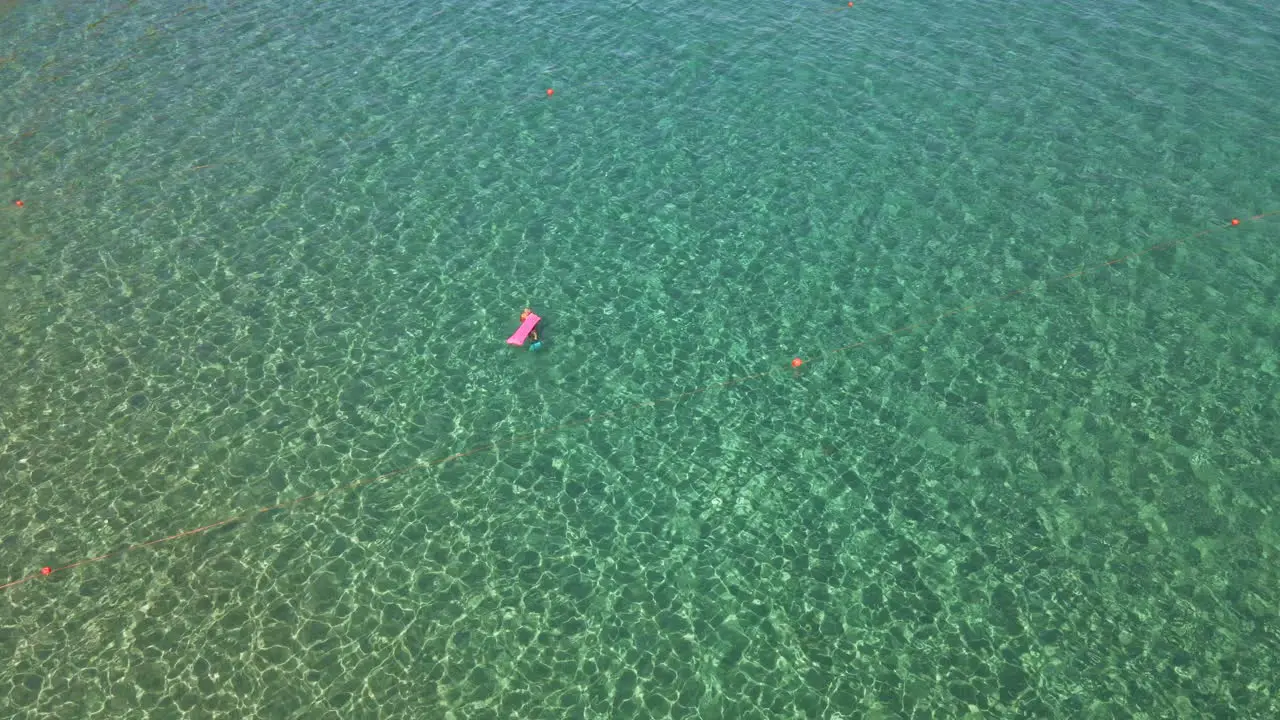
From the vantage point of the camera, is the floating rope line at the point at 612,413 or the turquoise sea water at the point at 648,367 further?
the floating rope line at the point at 612,413

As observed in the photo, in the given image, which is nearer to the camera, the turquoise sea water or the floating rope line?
the turquoise sea water

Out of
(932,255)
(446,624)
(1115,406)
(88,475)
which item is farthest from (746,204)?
(88,475)

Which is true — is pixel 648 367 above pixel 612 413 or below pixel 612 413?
above

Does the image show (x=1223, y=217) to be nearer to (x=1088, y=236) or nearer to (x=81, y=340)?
(x=1088, y=236)

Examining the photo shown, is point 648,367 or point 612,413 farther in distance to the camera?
point 648,367
